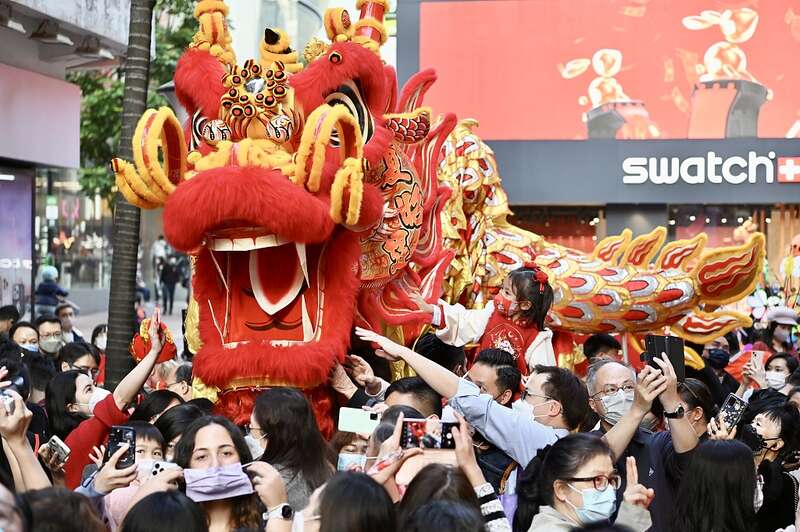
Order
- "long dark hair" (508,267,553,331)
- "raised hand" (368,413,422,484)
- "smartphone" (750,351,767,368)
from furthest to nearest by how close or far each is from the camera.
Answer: "smartphone" (750,351,767,368) < "long dark hair" (508,267,553,331) < "raised hand" (368,413,422,484)

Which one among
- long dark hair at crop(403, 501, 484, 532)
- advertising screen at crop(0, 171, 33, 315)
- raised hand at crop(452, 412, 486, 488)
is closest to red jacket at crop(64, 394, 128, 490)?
raised hand at crop(452, 412, 486, 488)

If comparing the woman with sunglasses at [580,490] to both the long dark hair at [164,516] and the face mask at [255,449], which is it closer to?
the long dark hair at [164,516]

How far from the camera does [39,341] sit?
10266 millimetres

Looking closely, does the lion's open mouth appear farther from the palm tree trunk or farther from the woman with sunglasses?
the palm tree trunk

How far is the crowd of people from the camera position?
12.7 feet

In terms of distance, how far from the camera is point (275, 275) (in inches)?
283

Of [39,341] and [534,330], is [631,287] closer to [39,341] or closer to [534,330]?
[534,330]

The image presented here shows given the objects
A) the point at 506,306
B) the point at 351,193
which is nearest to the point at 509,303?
the point at 506,306

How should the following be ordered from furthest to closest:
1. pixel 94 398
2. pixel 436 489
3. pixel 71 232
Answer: pixel 71 232
pixel 94 398
pixel 436 489

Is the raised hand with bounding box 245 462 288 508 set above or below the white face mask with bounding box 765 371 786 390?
above

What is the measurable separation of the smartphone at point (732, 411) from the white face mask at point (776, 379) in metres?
3.62

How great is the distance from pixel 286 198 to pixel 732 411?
2320 mm

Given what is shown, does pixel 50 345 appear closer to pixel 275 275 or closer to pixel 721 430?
pixel 275 275

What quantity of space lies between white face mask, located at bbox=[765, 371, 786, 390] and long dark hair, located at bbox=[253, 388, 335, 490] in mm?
4960
